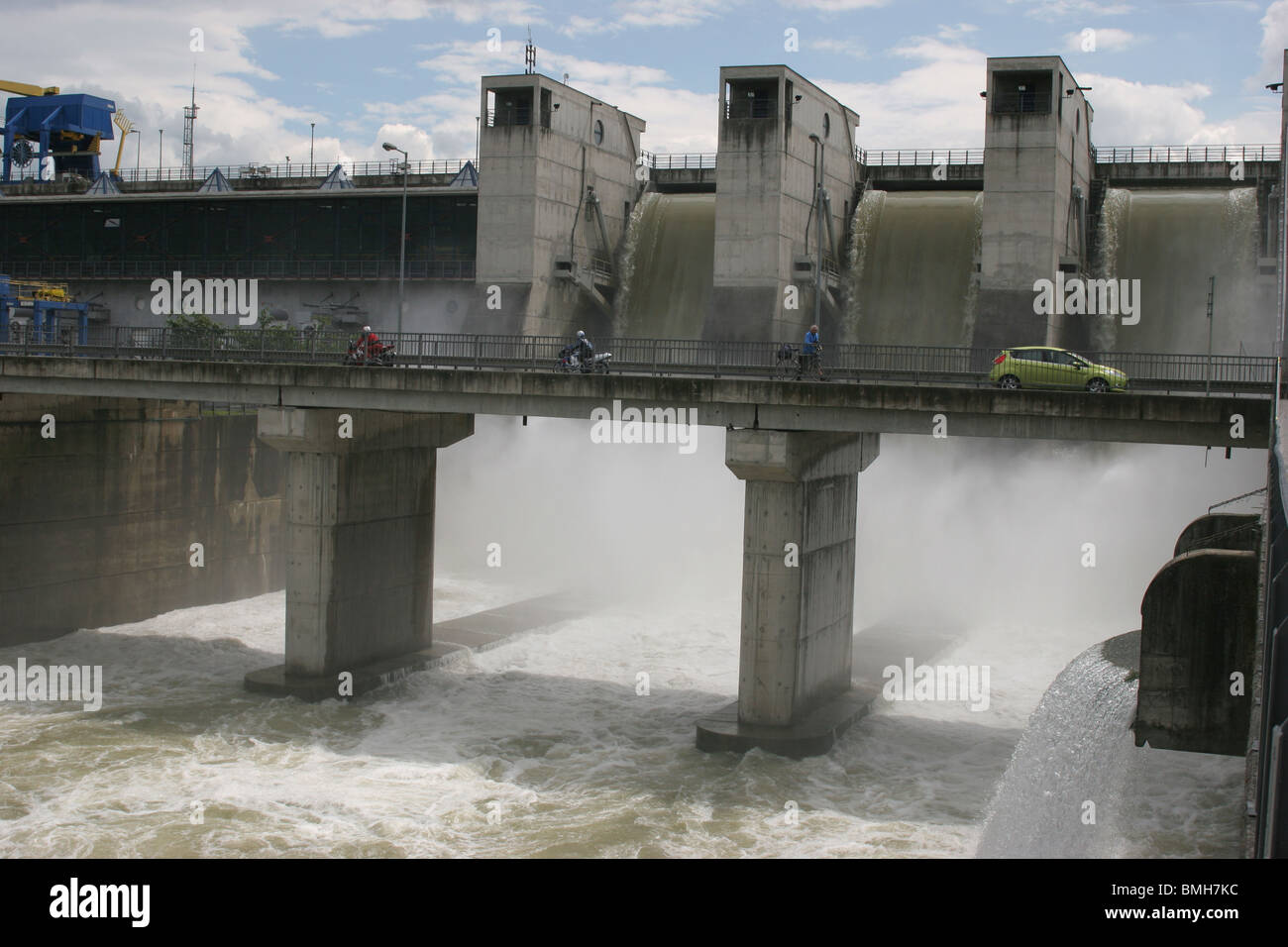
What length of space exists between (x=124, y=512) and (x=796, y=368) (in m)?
21.6

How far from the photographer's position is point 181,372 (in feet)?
96.2

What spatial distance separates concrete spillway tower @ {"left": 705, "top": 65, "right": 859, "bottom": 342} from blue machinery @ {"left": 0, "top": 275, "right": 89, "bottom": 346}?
20322mm

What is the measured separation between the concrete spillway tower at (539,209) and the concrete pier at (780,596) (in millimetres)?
18779

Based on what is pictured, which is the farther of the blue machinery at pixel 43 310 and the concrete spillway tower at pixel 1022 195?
the blue machinery at pixel 43 310

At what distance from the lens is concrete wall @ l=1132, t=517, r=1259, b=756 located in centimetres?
1872

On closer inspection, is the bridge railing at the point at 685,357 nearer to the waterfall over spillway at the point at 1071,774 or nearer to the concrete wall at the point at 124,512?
the concrete wall at the point at 124,512

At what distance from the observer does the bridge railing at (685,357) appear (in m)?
25.0

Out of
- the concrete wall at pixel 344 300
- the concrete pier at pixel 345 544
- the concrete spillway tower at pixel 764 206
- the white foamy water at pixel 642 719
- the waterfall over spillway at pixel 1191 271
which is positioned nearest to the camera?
the white foamy water at pixel 642 719

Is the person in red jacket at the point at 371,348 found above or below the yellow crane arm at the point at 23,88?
below

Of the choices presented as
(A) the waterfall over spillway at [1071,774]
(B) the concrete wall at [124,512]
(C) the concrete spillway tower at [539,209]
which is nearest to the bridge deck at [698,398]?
(B) the concrete wall at [124,512]

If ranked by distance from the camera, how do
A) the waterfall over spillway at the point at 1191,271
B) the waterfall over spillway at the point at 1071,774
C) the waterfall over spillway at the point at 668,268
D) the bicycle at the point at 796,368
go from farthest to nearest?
the waterfall over spillway at the point at 668,268 → the waterfall over spillway at the point at 1191,271 → the bicycle at the point at 796,368 → the waterfall over spillway at the point at 1071,774

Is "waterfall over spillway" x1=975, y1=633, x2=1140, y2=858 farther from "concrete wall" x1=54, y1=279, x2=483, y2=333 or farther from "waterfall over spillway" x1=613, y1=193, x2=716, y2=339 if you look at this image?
"concrete wall" x1=54, y1=279, x2=483, y2=333
